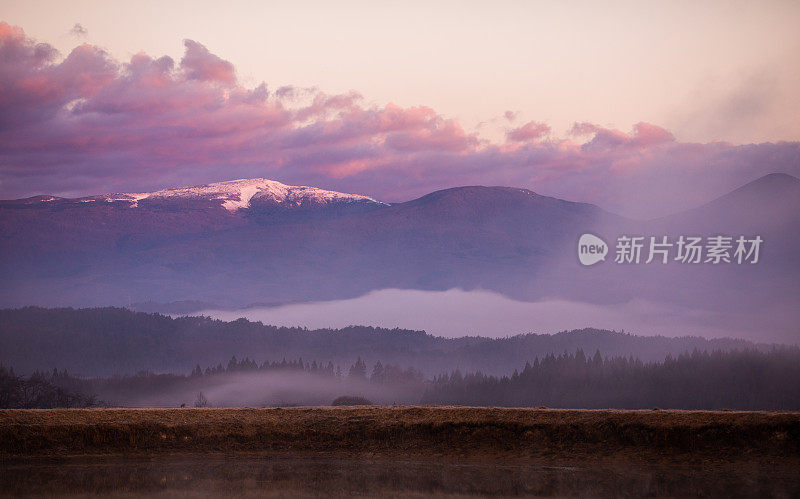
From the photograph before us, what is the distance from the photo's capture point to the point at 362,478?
24641 millimetres

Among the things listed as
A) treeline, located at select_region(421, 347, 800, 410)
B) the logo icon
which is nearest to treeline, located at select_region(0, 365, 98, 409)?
treeline, located at select_region(421, 347, 800, 410)

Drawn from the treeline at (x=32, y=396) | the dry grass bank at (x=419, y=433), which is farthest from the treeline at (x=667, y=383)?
the dry grass bank at (x=419, y=433)

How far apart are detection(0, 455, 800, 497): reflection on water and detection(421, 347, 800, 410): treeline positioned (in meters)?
113

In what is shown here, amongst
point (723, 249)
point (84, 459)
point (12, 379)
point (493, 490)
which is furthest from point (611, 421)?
point (12, 379)

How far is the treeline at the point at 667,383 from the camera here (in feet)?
487

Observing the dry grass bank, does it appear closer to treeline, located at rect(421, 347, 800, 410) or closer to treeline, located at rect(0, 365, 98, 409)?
treeline, located at rect(0, 365, 98, 409)

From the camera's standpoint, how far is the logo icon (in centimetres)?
8138

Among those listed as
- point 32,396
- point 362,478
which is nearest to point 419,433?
point 362,478

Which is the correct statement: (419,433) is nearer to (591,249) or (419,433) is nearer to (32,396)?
(591,249)

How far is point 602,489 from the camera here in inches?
913

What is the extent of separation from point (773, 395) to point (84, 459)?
148829mm

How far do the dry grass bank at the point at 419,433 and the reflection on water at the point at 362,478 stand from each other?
0.99 m

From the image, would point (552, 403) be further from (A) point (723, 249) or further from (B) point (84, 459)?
(B) point (84, 459)

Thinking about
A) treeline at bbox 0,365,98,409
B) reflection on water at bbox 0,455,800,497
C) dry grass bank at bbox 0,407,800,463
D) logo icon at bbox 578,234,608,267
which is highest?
logo icon at bbox 578,234,608,267
